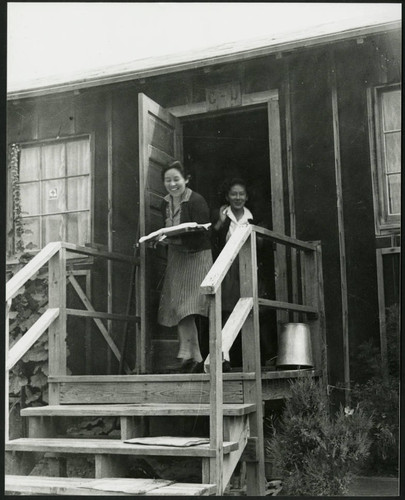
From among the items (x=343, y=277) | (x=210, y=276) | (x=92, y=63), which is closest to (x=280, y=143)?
(x=343, y=277)

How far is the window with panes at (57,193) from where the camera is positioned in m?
8.28

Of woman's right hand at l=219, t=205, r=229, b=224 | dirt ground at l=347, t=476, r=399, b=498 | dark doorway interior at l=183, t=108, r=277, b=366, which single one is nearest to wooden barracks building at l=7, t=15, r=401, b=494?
woman's right hand at l=219, t=205, r=229, b=224

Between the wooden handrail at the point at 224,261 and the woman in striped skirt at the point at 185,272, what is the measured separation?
0.83m

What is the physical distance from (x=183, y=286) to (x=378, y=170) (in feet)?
6.93

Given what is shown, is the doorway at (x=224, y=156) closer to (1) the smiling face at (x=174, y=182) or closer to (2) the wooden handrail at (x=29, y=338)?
(1) the smiling face at (x=174, y=182)

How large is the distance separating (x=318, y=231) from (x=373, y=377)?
1596 mm

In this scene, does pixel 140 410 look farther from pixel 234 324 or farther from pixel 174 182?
pixel 174 182

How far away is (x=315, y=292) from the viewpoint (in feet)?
23.2

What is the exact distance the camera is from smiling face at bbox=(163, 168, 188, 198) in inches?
270

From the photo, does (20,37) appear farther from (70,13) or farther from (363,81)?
(363,81)

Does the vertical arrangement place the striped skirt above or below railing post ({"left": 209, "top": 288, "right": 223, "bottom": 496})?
above

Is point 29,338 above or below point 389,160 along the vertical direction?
below

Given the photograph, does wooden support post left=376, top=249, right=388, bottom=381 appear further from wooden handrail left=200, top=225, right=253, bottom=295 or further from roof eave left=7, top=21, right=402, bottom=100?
roof eave left=7, top=21, right=402, bottom=100

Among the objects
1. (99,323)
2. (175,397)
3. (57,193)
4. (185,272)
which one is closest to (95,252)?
(185,272)
